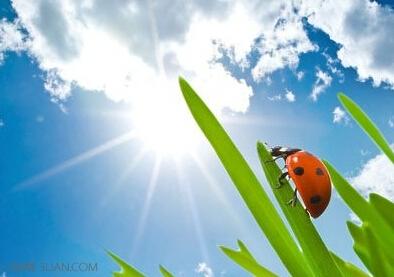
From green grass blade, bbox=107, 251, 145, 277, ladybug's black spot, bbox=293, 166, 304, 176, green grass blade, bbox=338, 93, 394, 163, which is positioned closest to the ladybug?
ladybug's black spot, bbox=293, 166, 304, 176

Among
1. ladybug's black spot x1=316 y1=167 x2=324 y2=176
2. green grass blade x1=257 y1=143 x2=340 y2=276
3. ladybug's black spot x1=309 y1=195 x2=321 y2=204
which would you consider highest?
ladybug's black spot x1=316 y1=167 x2=324 y2=176

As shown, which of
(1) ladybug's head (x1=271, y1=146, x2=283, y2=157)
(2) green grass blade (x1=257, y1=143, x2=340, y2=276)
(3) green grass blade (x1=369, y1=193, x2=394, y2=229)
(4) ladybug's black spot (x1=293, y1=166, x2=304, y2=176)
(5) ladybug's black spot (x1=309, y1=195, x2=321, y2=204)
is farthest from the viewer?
(1) ladybug's head (x1=271, y1=146, x2=283, y2=157)

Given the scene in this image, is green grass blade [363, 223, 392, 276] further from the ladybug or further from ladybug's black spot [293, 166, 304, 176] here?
ladybug's black spot [293, 166, 304, 176]

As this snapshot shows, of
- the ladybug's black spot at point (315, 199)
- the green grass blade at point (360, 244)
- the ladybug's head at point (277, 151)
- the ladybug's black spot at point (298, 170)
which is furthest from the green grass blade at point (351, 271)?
the ladybug's head at point (277, 151)

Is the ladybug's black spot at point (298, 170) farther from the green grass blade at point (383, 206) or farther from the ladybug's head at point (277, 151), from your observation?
the green grass blade at point (383, 206)

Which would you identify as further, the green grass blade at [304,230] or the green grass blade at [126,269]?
the green grass blade at [126,269]

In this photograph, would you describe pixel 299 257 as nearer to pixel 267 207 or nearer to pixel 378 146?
pixel 267 207
